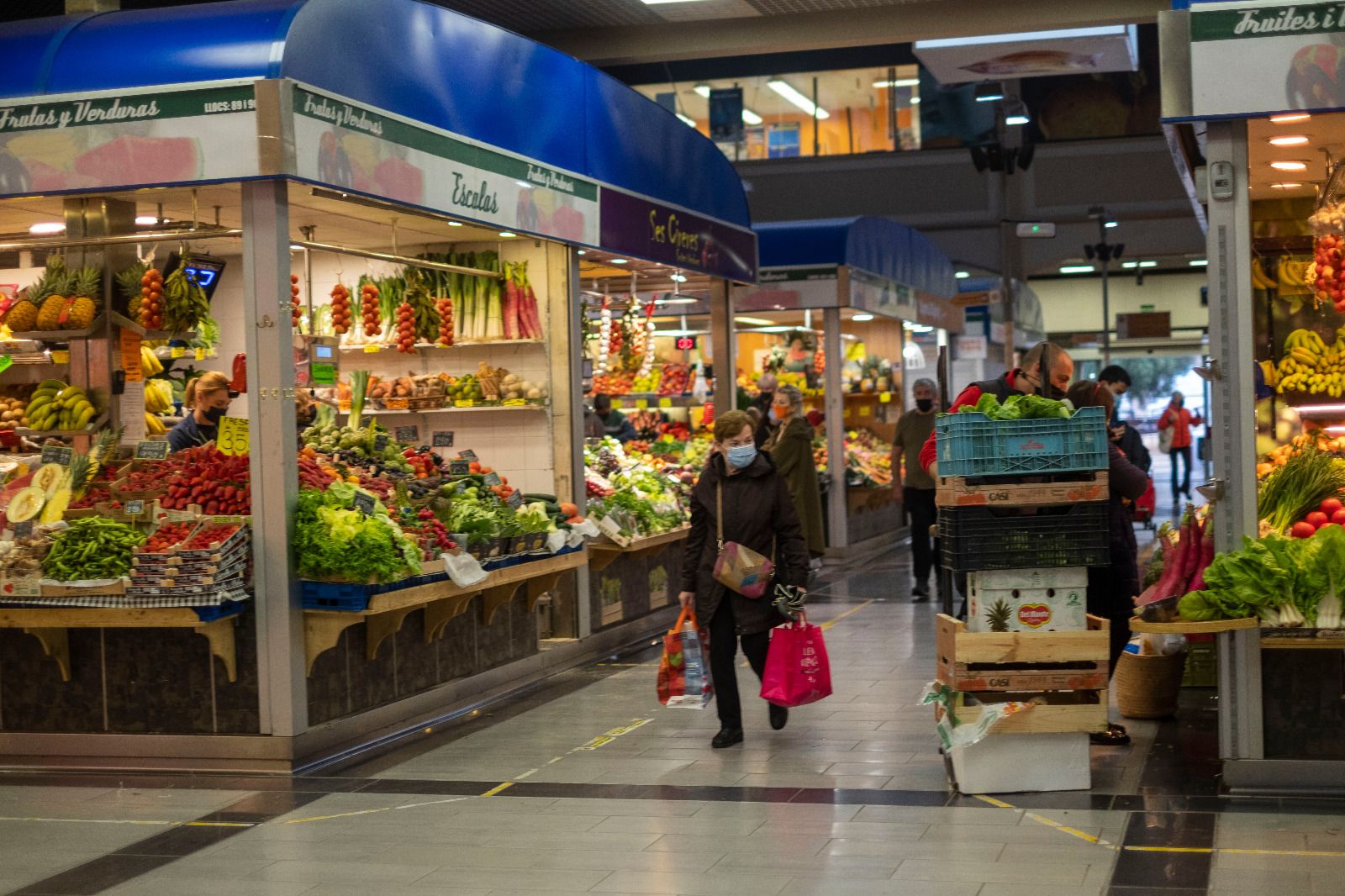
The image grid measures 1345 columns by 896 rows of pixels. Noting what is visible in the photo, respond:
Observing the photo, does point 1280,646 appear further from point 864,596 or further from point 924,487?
point 864,596

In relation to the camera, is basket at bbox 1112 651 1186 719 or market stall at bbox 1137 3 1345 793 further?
basket at bbox 1112 651 1186 719

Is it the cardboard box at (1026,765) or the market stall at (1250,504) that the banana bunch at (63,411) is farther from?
the market stall at (1250,504)

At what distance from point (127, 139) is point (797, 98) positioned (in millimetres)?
23507

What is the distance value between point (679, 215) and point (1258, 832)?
303 inches

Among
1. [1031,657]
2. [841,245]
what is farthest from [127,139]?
[841,245]

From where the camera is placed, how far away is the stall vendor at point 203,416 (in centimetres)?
830

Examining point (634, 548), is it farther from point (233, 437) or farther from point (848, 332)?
point (848, 332)

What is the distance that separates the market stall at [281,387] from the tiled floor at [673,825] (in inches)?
20.3

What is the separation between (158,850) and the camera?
5660mm

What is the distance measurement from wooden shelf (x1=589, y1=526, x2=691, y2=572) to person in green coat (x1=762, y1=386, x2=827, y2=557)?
934mm

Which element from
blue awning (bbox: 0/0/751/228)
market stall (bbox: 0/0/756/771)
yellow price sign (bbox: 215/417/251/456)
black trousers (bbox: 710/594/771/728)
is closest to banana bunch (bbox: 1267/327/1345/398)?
black trousers (bbox: 710/594/771/728)

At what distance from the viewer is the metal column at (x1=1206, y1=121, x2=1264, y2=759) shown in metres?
6.06

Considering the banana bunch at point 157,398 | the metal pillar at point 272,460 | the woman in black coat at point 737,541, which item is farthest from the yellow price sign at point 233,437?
the banana bunch at point 157,398

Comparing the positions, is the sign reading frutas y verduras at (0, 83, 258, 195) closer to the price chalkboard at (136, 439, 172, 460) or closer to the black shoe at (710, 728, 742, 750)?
the price chalkboard at (136, 439, 172, 460)
